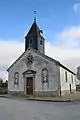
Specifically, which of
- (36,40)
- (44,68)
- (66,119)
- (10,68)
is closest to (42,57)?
(44,68)

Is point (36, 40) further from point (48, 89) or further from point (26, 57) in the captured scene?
point (48, 89)

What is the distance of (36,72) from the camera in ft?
98.8

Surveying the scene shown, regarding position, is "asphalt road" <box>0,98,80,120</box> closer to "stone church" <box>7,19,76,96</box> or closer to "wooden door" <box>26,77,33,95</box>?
"stone church" <box>7,19,76,96</box>

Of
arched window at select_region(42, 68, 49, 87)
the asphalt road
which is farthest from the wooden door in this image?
the asphalt road

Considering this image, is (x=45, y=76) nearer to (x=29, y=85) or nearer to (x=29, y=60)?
(x=29, y=85)

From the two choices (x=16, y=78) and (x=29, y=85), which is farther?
(x=16, y=78)

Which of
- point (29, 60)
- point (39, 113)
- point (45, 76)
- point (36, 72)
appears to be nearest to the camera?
point (39, 113)

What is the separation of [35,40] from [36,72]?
6.30m

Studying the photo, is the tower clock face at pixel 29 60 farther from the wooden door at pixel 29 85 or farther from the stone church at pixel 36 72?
the wooden door at pixel 29 85

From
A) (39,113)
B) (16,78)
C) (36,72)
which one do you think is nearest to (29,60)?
(36,72)

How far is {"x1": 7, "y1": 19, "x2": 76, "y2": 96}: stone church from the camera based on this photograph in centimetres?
2842

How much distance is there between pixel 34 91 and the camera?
1171 inches

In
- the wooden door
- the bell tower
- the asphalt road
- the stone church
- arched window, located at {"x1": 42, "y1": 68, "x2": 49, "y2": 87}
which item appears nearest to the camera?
the asphalt road

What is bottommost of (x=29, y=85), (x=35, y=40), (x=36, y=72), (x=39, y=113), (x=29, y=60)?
(x=39, y=113)
